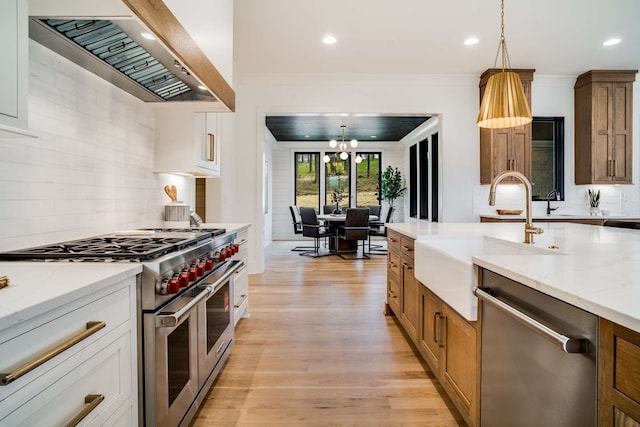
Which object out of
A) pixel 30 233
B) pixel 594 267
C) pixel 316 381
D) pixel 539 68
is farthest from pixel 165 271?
pixel 539 68

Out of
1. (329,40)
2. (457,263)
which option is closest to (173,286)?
(457,263)

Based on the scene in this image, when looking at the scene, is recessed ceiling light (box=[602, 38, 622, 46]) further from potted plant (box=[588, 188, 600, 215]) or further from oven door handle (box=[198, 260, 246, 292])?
oven door handle (box=[198, 260, 246, 292])

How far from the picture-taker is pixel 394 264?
310 cm

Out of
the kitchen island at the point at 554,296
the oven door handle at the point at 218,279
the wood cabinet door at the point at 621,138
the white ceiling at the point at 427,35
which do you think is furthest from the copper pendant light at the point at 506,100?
the wood cabinet door at the point at 621,138

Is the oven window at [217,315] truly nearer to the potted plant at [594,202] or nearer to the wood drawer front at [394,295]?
the wood drawer front at [394,295]

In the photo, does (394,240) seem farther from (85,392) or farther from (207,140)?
(85,392)

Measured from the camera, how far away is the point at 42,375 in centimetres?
79

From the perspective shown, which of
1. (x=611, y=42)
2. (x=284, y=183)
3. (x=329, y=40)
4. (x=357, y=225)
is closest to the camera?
(x=329, y=40)

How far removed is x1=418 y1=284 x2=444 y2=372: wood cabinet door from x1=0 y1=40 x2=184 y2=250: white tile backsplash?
1912mm

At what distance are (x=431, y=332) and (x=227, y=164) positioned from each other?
11.7ft

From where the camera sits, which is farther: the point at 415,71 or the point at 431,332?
the point at 415,71

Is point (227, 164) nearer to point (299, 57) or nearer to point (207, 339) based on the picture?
point (299, 57)

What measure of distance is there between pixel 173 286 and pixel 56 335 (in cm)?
49

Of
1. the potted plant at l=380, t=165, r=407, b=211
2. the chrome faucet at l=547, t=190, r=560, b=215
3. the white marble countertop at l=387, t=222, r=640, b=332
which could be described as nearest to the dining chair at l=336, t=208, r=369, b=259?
the chrome faucet at l=547, t=190, r=560, b=215
